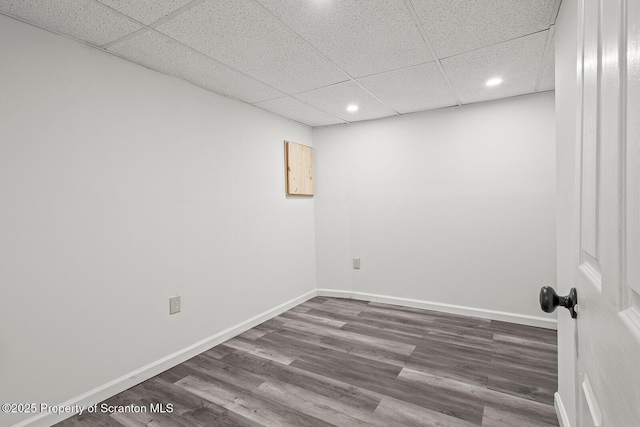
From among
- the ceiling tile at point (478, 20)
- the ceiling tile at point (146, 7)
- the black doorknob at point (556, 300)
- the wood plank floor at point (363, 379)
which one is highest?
the ceiling tile at point (478, 20)

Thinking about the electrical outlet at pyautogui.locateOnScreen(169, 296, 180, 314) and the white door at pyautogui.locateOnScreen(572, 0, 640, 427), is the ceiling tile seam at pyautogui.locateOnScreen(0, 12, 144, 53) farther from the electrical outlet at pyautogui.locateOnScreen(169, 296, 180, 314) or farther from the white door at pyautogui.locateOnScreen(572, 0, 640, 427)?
the white door at pyautogui.locateOnScreen(572, 0, 640, 427)

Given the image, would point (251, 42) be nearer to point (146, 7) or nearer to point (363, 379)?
point (146, 7)

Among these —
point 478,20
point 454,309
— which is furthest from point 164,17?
point 454,309

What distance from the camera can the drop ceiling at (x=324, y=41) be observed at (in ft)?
4.99

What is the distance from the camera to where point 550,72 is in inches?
91.6

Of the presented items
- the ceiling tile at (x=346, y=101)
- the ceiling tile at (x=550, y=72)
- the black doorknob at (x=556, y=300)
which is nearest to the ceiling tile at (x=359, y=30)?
the ceiling tile at (x=346, y=101)

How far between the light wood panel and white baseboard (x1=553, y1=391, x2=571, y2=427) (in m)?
2.72

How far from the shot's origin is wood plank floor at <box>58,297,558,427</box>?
1.67 meters

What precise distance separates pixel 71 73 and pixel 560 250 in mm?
2809

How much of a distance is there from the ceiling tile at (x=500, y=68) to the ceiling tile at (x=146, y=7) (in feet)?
5.55

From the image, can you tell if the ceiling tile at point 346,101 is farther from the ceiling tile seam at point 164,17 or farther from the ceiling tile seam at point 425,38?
the ceiling tile seam at point 164,17

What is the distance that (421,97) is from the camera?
284 centimetres

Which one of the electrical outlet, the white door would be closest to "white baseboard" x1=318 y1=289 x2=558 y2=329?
the electrical outlet

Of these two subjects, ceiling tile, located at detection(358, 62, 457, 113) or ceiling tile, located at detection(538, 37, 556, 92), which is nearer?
ceiling tile, located at detection(538, 37, 556, 92)
